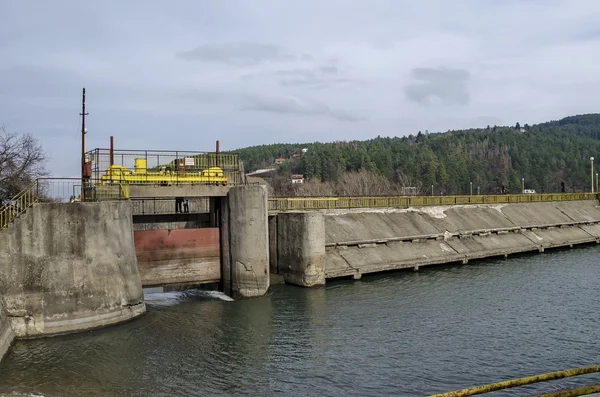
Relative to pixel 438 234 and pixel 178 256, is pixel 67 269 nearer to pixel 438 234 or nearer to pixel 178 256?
pixel 178 256

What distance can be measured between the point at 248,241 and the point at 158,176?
623cm

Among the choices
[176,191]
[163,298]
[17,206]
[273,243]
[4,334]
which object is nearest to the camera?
Answer: [4,334]

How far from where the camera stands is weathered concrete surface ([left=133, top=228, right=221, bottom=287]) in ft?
98.7

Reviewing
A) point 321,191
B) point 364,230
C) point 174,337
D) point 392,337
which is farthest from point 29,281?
point 321,191

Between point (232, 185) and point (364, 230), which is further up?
point (232, 185)

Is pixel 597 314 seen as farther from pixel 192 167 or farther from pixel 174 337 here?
pixel 192 167

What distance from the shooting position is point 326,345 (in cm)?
2159

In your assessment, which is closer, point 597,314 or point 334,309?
point 597,314

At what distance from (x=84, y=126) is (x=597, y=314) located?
27451 millimetres

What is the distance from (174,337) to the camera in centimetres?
2286

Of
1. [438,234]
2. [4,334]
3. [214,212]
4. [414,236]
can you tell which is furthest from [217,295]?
[438,234]

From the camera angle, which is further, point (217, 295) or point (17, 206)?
point (217, 295)

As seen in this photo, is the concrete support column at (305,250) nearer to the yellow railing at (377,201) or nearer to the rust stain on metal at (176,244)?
the rust stain on metal at (176,244)

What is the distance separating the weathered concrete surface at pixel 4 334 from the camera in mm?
19745
